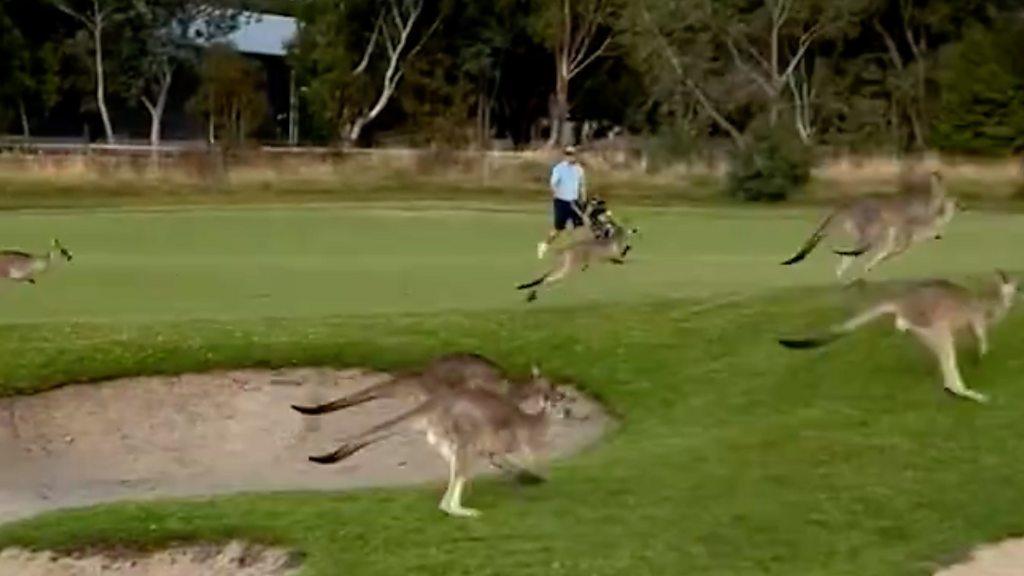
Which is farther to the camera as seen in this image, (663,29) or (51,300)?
(663,29)

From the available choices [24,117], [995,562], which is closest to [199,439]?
[995,562]

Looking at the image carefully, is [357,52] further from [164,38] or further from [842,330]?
[842,330]

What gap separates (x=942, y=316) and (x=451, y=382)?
4074 millimetres

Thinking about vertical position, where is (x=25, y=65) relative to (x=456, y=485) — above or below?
above

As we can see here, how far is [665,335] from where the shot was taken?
16766 mm

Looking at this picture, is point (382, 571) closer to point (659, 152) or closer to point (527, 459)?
point (527, 459)

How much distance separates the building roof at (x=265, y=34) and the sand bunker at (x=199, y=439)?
64.1 meters

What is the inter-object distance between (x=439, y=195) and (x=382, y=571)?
37195mm

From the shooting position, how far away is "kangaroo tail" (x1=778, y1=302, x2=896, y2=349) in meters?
13.7

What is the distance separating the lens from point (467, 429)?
1096 cm

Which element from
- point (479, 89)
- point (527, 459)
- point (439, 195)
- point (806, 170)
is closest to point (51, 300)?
point (527, 459)

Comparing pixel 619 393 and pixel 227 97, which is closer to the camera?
pixel 619 393

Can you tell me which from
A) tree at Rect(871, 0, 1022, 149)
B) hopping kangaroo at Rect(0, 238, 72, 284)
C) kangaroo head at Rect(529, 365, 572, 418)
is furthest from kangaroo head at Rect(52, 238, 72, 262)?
tree at Rect(871, 0, 1022, 149)

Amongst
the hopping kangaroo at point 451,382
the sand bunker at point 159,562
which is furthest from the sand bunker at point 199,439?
the sand bunker at point 159,562
